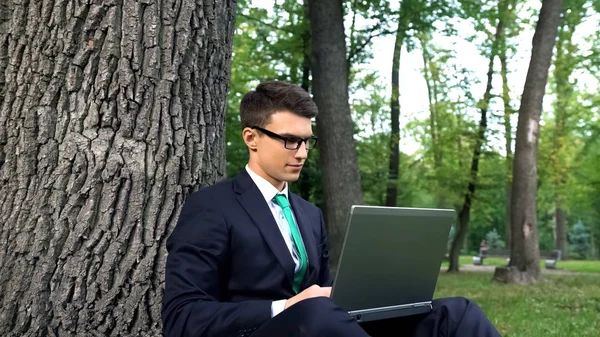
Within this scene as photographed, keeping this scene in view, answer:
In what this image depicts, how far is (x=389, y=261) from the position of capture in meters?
2.77

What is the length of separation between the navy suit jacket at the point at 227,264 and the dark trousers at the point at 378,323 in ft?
0.48

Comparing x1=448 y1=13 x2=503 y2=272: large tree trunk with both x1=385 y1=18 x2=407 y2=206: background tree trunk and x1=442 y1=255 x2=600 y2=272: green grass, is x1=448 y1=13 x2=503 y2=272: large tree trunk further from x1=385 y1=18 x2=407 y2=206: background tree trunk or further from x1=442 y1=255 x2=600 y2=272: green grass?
x1=442 y1=255 x2=600 y2=272: green grass

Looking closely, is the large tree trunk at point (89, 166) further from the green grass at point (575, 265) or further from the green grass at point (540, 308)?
the green grass at point (575, 265)

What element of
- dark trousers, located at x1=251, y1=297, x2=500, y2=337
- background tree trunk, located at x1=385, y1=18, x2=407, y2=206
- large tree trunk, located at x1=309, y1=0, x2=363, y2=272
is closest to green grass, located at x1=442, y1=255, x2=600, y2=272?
background tree trunk, located at x1=385, y1=18, x2=407, y2=206

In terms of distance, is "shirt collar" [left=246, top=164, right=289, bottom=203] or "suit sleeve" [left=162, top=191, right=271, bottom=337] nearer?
"suit sleeve" [left=162, top=191, right=271, bottom=337]

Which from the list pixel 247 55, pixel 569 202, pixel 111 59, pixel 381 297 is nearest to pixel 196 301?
pixel 381 297

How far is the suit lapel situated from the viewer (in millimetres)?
2953

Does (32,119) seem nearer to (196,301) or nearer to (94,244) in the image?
(94,244)

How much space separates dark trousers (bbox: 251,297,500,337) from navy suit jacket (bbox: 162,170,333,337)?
148 mm

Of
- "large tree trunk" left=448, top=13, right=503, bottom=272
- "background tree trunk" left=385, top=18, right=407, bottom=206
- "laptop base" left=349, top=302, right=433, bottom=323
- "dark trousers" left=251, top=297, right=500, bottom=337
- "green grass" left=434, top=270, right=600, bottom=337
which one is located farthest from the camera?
"large tree trunk" left=448, top=13, right=503, bottom=272

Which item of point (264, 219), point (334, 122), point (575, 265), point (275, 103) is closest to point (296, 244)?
point (264, 219)

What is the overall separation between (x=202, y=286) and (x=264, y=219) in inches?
17.7

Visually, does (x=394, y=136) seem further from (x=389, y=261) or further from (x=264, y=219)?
(x=389, y=261)

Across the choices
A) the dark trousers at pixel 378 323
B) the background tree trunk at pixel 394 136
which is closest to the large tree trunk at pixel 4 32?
the dark trousers at pixel 378 323
